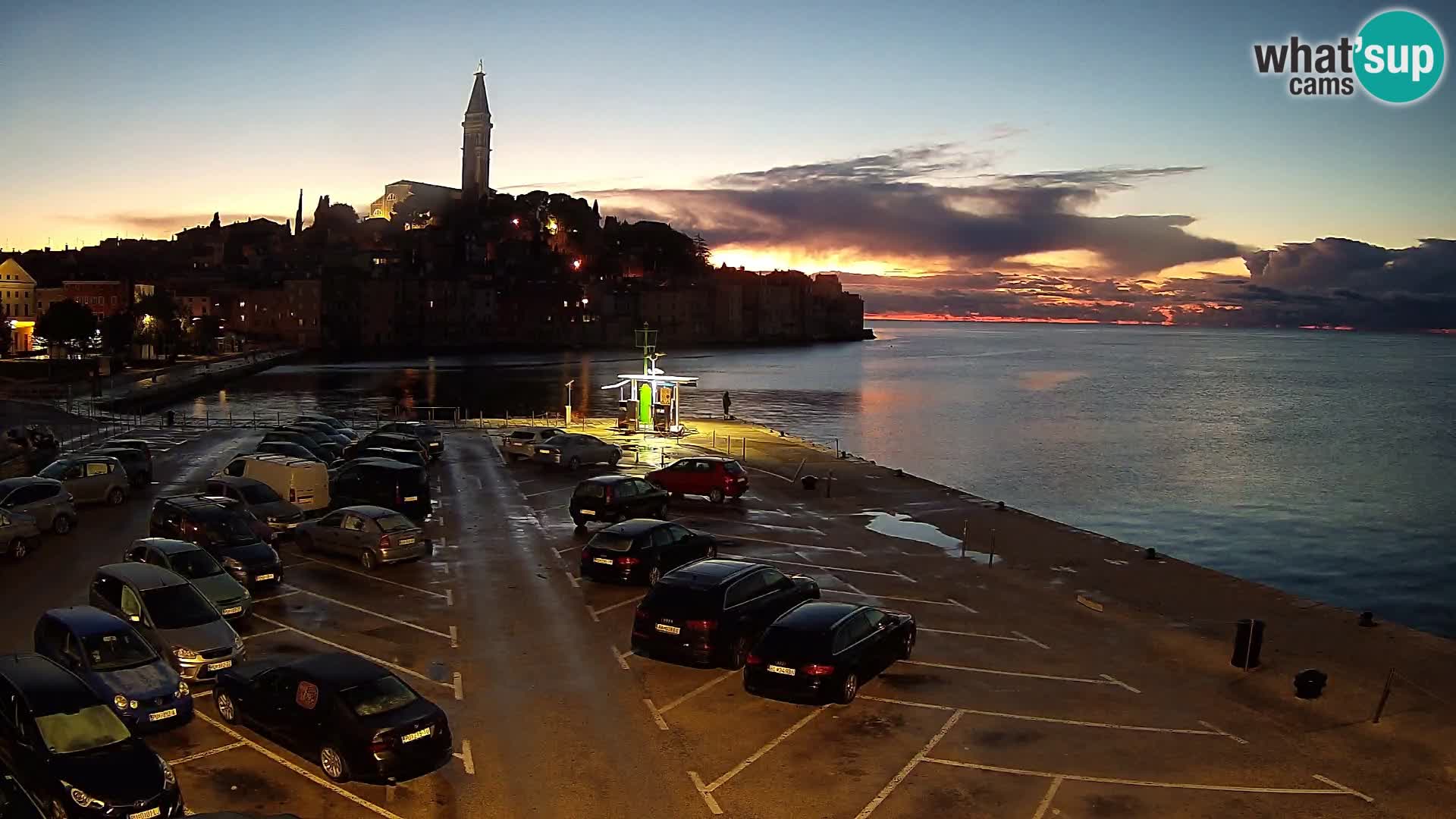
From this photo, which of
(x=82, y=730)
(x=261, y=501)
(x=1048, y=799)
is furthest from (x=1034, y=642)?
(x=261, y=501)

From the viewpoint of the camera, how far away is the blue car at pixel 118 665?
12.9 metres

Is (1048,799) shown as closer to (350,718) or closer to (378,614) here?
(350,718)

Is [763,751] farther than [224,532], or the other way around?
[224,532]

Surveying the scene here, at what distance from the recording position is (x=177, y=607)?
51.3 ft

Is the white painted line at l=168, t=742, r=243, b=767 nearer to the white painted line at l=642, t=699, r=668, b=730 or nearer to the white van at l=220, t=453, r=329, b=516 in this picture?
the white painted line at l=642, t=699, r=668, b=730

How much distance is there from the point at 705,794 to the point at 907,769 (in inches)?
100

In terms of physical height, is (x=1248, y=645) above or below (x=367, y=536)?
below

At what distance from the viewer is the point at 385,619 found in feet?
61.6

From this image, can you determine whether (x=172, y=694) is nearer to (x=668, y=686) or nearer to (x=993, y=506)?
(x=668, y=686)

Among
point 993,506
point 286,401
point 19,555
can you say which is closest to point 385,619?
point 19,555

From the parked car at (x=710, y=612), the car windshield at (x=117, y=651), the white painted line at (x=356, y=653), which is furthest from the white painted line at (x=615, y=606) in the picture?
the car windshield at (x=117, y=651)

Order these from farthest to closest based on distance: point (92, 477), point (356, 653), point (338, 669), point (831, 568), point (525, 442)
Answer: point (525, 442), point (92, 477), point (831, 568), point (356, 653), point (338, 669)

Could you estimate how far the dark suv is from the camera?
795 inches

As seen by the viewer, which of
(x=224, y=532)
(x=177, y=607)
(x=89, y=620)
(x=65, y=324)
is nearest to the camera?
(x=89, y=620)
